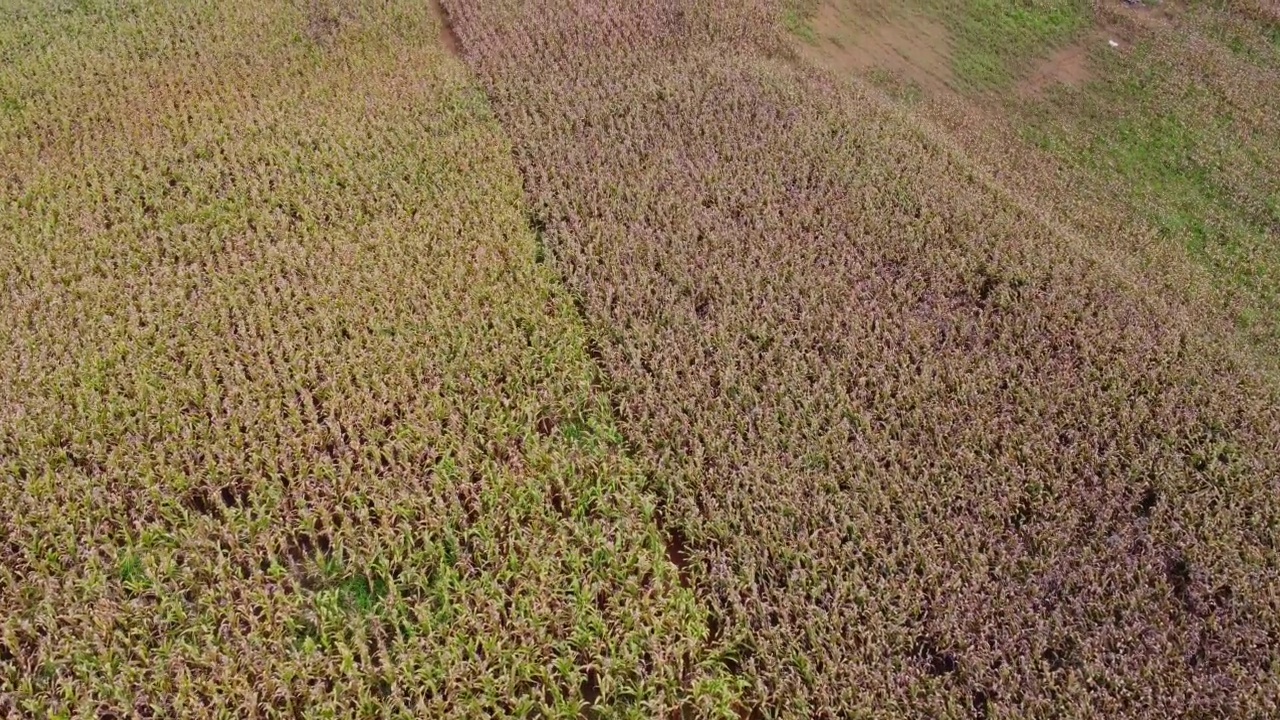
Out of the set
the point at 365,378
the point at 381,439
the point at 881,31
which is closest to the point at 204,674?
the point at 381,439

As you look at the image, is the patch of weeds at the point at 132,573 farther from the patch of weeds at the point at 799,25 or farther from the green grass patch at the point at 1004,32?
the green grass patch at the point at 1004,32

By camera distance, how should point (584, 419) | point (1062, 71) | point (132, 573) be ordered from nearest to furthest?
point (132, 573) → point (584, 419) → point (1062, 71)

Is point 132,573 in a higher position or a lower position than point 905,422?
lower

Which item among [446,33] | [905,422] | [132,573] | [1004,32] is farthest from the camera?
[1004,32]

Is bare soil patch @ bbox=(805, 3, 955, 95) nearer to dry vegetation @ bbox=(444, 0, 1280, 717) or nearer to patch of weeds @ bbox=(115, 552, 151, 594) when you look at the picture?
dry vegetation @ bbox=(444, 0, 1280, 717)

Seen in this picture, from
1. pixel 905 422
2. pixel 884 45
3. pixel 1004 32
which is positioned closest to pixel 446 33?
pixel 884 45

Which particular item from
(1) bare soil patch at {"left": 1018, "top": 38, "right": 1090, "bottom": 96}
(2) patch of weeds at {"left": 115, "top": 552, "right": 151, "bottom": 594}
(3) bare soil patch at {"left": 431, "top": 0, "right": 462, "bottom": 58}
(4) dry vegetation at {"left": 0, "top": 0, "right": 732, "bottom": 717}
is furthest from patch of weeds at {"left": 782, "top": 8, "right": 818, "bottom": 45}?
(2) patch of weeds at {"left": 115, "top": 552, "right": 151, "bottom": 594}

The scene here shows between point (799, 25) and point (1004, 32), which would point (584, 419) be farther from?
point (1004, 32)

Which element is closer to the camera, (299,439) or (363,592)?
(363,592)

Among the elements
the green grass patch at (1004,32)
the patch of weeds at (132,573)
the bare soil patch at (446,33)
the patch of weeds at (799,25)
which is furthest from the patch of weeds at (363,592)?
the green grass patch at (1004,32)
